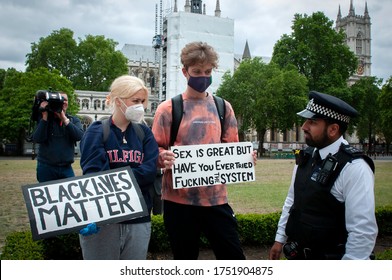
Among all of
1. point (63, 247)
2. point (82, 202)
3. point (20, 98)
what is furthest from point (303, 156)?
point (20, 98)

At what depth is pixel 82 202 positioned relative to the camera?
278 centimetres

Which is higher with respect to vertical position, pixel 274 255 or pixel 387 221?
pixel 274 255

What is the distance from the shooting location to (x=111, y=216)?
2.77m

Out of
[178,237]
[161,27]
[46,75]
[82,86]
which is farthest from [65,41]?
[178,237]

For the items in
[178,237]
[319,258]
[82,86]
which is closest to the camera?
[319,258]

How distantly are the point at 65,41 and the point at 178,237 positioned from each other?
81.3ft

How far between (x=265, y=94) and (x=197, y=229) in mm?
37899

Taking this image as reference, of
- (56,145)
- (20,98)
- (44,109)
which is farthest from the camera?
(20,98)

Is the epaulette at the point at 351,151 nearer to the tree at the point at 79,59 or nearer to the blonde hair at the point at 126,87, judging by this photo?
the blonde hair at the point at 126,87

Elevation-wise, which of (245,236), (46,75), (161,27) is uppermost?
(161,27)

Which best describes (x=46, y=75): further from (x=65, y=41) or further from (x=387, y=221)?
(x=387, y=221)

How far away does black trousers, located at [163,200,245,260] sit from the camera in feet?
10.7

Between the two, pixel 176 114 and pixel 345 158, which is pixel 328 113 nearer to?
pixel 345 158

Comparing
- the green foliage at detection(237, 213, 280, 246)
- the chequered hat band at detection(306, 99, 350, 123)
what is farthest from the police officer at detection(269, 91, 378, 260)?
the green foliage at detection(237, 213, 280, 246)
